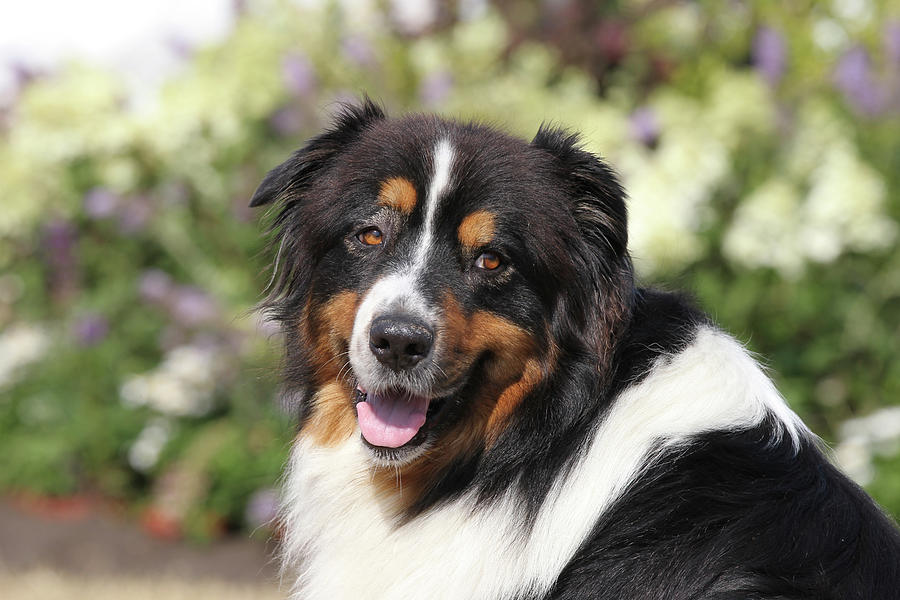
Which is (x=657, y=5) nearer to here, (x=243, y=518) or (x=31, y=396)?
(x=243, y=518)

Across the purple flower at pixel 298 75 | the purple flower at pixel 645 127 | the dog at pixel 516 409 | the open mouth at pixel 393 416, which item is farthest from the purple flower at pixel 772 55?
the open mouth at pixel 393 416

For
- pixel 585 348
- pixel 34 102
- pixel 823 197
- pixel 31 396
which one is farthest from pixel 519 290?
pixel 31 396

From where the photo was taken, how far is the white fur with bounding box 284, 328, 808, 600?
2.93 m

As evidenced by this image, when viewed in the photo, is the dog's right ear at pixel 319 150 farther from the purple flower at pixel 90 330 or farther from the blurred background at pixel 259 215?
the purple flower at pixel 90 330

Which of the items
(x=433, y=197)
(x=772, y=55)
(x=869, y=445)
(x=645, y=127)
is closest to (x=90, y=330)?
(x=645, y=127)

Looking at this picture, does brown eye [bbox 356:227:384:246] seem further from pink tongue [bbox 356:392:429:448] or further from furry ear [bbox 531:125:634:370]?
furry ear [bbox 531:125:634:370]

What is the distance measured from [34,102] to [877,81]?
6.43 m

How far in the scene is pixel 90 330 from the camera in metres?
7.89

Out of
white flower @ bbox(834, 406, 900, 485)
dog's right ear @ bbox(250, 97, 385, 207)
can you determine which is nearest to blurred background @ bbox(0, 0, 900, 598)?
white flower @ bbox(834, 406, 900, 485)

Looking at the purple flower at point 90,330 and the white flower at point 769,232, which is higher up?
the white flower at point 769,232

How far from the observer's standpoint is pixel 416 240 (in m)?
3.29

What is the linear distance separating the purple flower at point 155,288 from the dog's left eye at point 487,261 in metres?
4.81

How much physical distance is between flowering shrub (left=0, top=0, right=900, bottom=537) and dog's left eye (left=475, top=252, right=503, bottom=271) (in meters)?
2.75

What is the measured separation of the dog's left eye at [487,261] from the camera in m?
3.25
